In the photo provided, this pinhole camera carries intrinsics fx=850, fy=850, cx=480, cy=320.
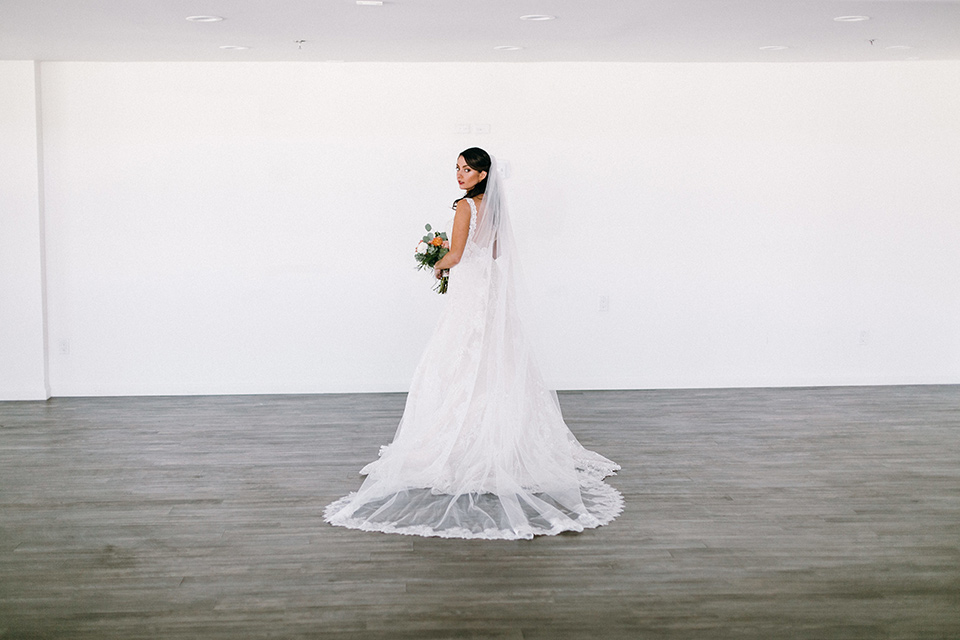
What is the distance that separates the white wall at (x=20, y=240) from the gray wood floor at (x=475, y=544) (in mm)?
1008

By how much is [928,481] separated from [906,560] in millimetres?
1347

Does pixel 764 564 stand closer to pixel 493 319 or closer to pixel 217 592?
pixel 493 319

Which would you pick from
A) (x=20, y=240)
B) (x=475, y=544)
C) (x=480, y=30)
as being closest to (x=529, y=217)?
(x=480, y=30)

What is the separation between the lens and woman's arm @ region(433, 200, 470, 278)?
4.82 m

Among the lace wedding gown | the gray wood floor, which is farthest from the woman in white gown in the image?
the gray wood floor

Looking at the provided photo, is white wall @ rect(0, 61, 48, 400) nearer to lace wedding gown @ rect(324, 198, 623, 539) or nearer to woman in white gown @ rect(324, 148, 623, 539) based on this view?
lace wedding gown @ rect(324, 198, 623, 539)

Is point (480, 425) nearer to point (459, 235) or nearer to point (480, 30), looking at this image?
point (459, 235)

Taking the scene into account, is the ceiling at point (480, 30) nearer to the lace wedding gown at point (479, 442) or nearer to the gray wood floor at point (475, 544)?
the lace wedding gown at point (479, 442)

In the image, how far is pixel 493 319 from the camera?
4812 millimetres

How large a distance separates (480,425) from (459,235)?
3.54ft

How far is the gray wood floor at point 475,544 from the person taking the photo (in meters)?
3.20

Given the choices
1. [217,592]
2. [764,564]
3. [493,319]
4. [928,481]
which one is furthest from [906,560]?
[217,592]

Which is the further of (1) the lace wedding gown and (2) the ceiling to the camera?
(2) the ceiling

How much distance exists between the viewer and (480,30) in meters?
5.46
